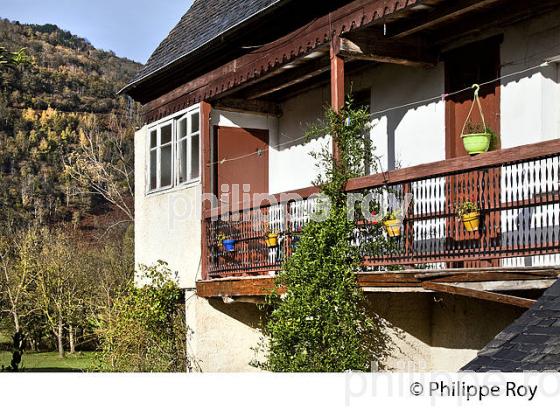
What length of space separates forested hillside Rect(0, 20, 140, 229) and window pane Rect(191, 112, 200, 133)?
153 feet

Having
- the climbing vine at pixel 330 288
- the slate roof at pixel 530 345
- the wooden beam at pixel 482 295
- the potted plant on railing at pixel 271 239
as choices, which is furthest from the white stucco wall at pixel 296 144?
the slate roof at pixel 530 345

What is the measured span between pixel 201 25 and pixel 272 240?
5.01m

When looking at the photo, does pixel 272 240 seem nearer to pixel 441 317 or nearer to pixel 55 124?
pixel 441 317

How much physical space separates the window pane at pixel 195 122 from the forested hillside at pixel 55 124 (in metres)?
46.6

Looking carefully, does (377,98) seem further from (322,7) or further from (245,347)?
(245,347)

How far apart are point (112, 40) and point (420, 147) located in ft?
287

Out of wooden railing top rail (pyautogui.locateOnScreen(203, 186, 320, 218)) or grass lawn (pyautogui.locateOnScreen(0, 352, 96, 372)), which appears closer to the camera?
wooden railing top rail (pyautogui.locateOnScreen(203, 186, 320, 218))

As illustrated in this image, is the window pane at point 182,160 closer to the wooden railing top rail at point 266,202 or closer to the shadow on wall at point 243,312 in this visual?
the wooden railing top rail at point 266,202

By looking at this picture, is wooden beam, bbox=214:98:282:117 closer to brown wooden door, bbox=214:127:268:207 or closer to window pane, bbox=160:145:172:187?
brown wooden door, bbox=214:127:268:207

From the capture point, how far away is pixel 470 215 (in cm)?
914

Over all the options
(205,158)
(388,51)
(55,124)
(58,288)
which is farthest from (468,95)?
(55,124)

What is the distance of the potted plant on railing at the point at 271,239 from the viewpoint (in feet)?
40.5

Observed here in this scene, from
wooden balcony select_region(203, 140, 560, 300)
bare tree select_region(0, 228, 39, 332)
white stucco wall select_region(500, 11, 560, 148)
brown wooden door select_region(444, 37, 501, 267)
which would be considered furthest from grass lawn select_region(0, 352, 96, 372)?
white stucco wall select_region(500, 11, 560, 148)

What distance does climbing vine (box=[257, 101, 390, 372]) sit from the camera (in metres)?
10.4
